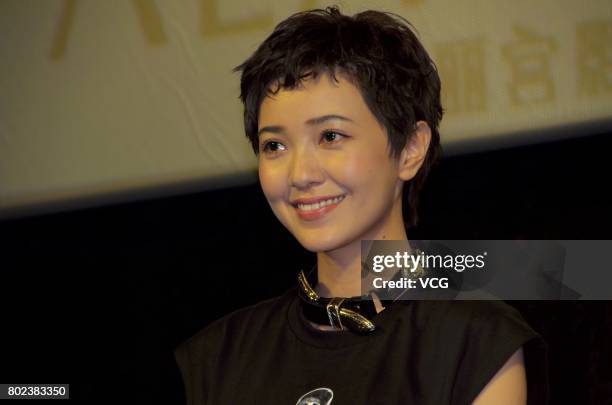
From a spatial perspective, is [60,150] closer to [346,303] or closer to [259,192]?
[259,192]

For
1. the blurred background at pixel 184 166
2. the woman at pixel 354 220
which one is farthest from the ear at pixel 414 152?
the blurred background at pixel 184 166

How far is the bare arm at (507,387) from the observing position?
3.84 ft

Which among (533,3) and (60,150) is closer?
(533,3)

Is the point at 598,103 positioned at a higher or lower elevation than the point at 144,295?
higher

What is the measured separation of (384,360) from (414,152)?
31 cm

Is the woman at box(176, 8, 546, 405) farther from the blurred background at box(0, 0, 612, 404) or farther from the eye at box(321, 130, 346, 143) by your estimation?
the blurred background at box(0, 0, 612, 404)

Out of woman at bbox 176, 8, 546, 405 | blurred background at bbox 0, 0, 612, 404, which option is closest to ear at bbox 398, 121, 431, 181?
woman at bbox 176, 8, 546, 405

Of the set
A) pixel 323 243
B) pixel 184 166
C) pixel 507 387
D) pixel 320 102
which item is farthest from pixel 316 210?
pixel 184 166

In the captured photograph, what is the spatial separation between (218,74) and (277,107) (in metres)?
0.58

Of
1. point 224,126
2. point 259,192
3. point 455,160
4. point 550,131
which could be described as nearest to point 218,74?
point 224,126

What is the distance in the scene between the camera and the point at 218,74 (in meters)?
1.83

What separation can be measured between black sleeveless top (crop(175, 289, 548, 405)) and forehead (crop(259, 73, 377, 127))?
0.95 ft

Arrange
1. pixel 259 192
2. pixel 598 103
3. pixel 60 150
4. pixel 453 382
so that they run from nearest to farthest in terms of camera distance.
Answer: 1. pixel 453 382
2. pixel 598 103
3. pixel 259 192
4. pixel 60 150

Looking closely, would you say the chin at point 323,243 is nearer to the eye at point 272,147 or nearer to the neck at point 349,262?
the neck at point 349,262
